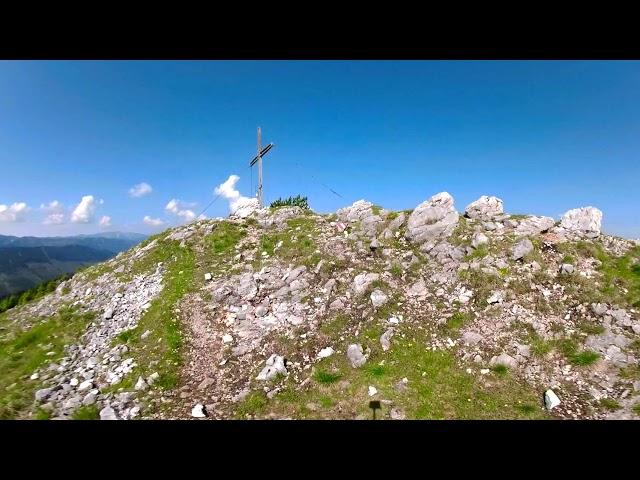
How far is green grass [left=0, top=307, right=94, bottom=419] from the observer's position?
1113cm

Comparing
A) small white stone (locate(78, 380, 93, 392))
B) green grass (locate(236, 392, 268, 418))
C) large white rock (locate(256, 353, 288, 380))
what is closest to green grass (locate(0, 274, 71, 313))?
small white stone (locate(78, 380, 93, 392))

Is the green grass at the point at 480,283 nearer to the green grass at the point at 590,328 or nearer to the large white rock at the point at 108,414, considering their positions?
the green grass at the point at 590,328

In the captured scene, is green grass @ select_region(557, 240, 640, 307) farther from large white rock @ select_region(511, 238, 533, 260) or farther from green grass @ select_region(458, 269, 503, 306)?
green grass @ select_region(458, 269, 503, 306)

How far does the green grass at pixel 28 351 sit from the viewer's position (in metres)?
11.1

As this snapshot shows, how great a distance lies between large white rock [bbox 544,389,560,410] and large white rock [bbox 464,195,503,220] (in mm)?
10711

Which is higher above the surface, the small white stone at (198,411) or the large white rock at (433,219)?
the large white rock at (433,219)

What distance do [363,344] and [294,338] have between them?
274 centimetres

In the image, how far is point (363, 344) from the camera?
12750 mm

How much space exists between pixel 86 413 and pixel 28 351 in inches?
258

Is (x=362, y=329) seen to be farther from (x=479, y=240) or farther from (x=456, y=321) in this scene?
(x=479, y=240)

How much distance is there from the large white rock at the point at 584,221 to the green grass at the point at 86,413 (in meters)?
21.0

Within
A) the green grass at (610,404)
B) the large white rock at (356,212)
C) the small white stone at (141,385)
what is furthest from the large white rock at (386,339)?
the large white rock at (356,212)

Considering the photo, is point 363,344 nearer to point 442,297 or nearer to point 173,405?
point 442,297
